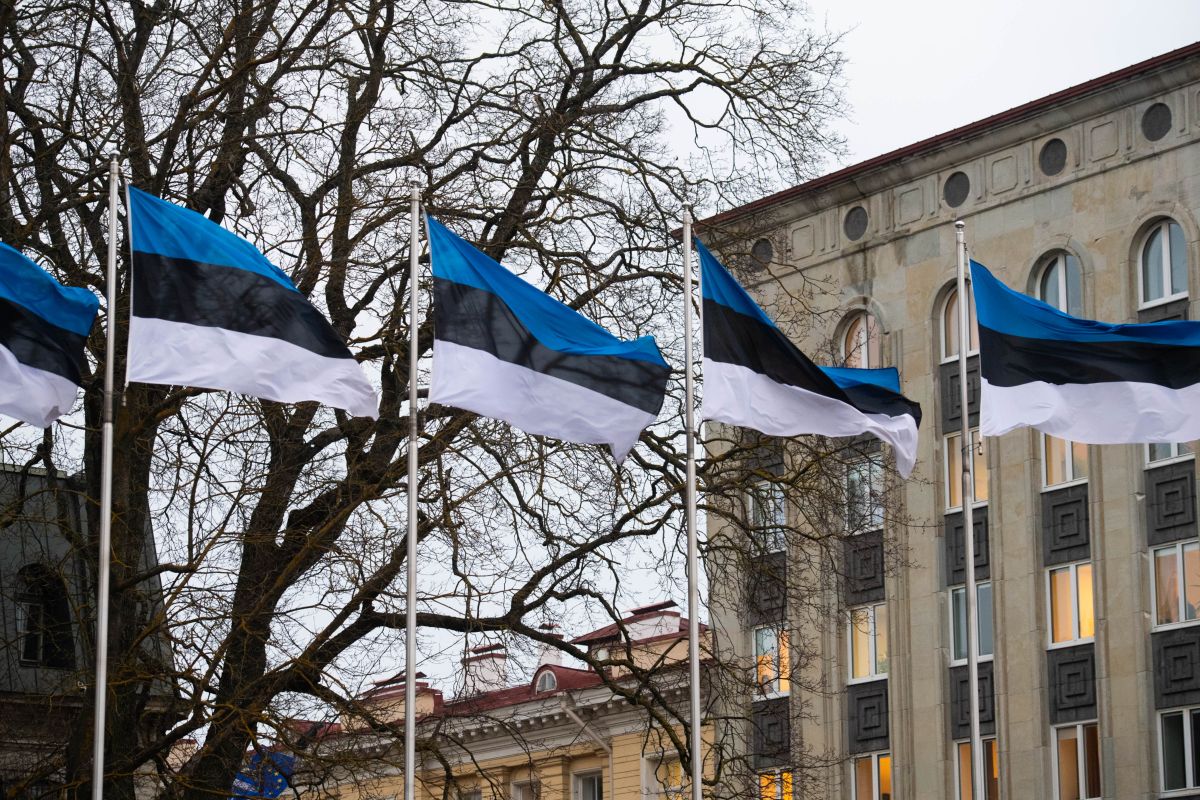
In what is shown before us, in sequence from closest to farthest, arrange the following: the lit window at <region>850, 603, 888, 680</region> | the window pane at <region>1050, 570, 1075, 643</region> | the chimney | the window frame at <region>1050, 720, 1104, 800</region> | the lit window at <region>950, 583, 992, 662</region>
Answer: the chimney → the window frame at <region>1050, 720, 1104, 800</region> → the window pane at <region>1050, 570, 1075, 643</region> → the lit window at <region>950, 583, 992, 662</region> → the lit window at <region>850, 603, 888, 680</region>

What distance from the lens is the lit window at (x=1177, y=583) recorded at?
147 ft

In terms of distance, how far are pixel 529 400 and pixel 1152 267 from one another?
1190 inches

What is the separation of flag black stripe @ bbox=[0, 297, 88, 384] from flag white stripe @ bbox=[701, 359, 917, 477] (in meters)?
5.97

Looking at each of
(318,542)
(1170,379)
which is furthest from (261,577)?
(1170,379)

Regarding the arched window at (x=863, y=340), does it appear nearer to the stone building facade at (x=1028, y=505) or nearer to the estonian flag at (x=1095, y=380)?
the stone building facade at (x=1028, y=505)

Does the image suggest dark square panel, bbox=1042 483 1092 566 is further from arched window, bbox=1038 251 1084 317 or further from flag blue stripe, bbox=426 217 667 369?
flag blue stripe, bbox=426 217 667 369

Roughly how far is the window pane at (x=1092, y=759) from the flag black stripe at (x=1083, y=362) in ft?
84.6

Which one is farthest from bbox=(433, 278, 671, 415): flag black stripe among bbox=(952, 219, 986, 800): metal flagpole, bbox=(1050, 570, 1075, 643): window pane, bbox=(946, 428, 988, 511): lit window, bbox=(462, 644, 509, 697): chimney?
bbox=(946, 428, 988, 511): lit window

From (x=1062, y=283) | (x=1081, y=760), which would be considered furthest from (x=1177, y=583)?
(x=1062, y=283)

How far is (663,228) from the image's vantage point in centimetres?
2864

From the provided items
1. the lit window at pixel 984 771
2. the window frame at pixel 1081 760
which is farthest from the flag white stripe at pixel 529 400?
the lit window at pixel 984 771

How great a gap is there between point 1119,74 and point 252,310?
105 ft

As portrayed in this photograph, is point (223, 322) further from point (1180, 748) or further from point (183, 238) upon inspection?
point (1180, 748)

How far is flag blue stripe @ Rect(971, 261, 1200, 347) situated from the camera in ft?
71.2
